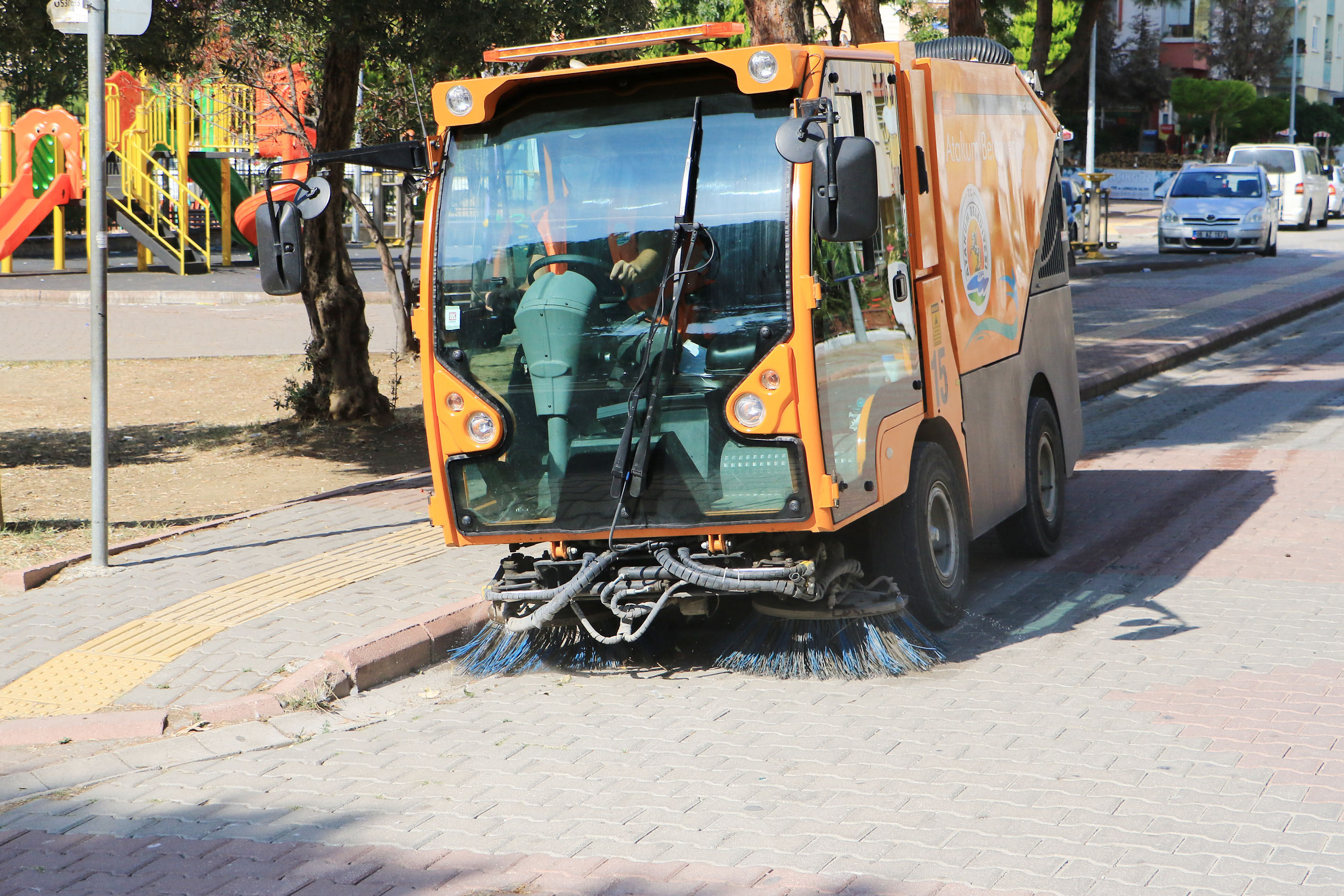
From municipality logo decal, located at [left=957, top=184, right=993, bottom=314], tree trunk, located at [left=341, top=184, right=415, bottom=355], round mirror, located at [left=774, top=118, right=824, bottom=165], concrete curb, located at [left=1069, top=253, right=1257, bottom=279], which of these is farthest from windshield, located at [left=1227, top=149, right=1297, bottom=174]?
round mirror, located at [left=774, top=118, right=824, bottom=165]

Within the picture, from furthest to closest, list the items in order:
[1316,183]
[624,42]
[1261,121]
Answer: [1261,121]
[1316,183]
[624,42]

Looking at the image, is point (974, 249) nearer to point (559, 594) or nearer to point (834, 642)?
point (834, 642)

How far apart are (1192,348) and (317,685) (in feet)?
46.7

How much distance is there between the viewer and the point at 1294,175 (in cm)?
3831

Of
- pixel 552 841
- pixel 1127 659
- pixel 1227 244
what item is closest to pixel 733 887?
pixel 552 841

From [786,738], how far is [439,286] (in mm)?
2336

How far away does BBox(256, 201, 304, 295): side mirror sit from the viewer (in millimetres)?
5957

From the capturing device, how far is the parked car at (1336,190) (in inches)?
1736

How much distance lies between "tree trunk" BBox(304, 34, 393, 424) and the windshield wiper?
5977mm

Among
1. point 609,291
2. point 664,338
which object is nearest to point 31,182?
point 609,291

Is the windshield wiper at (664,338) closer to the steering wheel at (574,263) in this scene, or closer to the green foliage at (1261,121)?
the steering wheel at (574,263)

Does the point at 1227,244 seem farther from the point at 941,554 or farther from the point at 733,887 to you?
the point at 733,887

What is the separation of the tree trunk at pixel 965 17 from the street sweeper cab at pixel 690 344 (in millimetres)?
9611

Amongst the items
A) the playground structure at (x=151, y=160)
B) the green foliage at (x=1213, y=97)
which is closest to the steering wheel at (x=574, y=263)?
the playground structure at (x=151, y=160)
